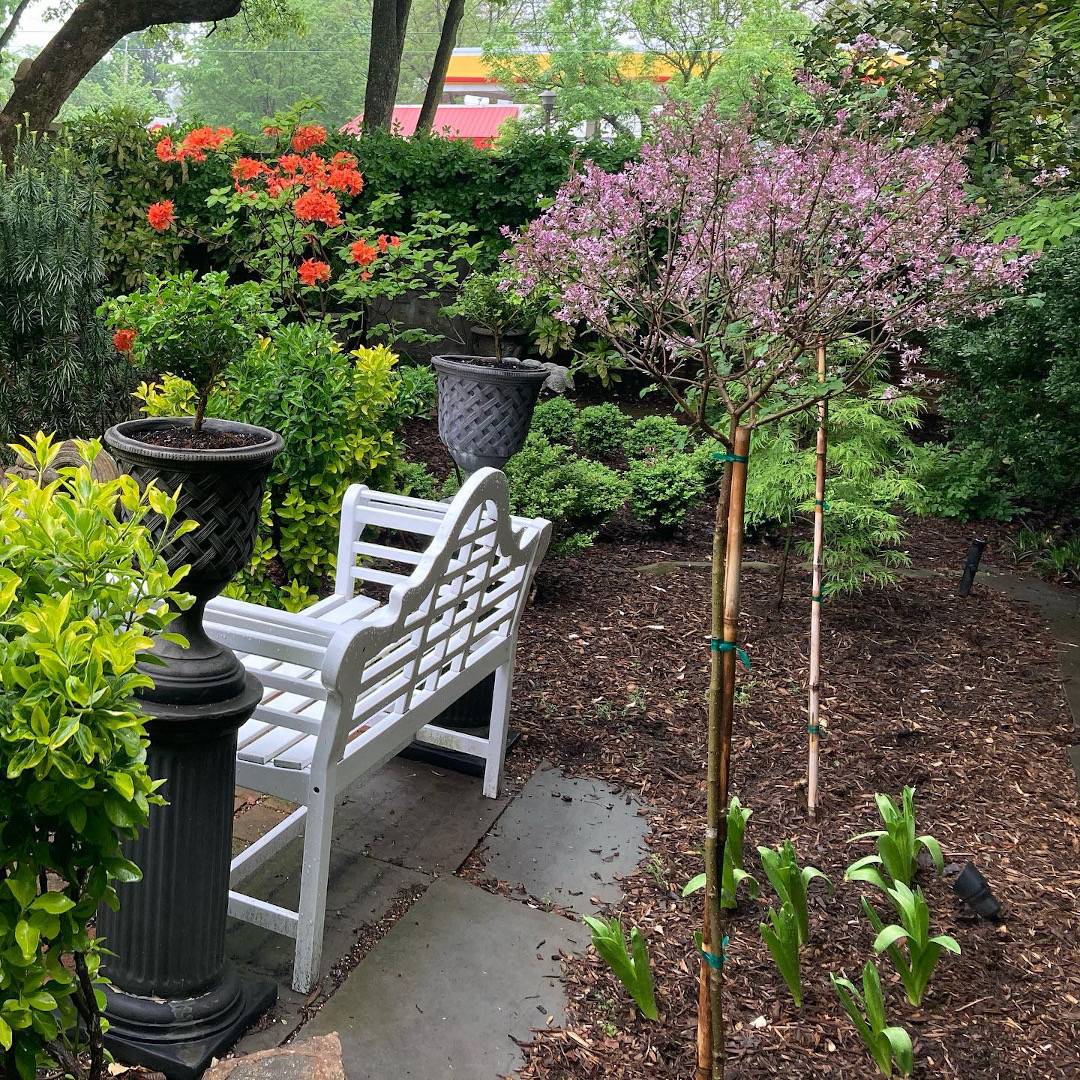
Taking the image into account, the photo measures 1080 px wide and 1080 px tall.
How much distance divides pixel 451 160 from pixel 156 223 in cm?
538

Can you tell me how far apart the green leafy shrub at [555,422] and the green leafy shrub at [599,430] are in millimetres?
64

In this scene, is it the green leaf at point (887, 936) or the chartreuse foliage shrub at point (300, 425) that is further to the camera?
the chartreuse foliage shrub at point (300, 425)

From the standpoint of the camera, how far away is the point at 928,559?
667 cm

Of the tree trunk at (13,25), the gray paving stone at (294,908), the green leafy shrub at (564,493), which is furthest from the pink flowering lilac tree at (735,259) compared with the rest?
the tree trunk at (13,25)

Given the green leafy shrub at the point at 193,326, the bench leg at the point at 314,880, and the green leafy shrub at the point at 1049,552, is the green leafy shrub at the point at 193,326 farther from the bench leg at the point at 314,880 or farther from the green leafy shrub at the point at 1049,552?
the green leafy shrub at the point at 1049,552

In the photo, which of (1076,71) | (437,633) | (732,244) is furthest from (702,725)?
(1076,71)

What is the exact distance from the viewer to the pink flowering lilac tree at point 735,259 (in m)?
2.15

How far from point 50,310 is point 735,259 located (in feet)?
13.7

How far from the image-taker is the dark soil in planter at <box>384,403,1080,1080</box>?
2504 millimetres

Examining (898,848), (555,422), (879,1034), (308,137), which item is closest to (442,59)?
(308,137)

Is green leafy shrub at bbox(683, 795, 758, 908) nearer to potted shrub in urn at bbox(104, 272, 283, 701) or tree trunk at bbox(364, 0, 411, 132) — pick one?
potted shrub in urn at bbox(104, 272, 283, 701)

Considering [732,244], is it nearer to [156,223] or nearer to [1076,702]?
[1076,702]

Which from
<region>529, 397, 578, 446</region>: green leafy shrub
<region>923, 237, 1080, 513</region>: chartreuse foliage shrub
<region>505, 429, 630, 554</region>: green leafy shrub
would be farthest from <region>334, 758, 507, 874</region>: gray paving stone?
<region>923, 237, 1080, 513</region>: chartreuse foliage shrub

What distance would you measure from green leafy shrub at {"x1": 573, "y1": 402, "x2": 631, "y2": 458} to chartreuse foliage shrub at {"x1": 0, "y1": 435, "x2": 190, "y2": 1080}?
19.0 feet
